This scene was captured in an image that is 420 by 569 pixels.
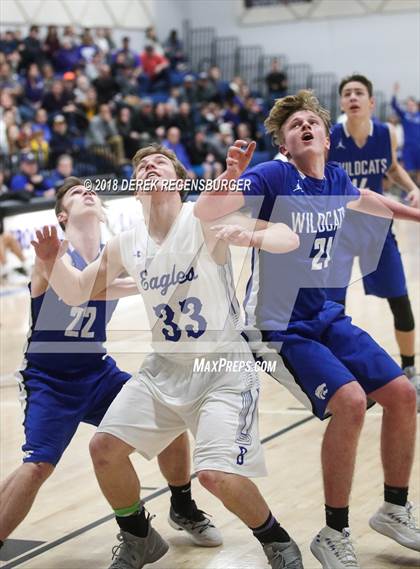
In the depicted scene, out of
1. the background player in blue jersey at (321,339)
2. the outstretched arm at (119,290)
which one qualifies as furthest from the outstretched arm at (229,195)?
the outstretched arm at (119,290)

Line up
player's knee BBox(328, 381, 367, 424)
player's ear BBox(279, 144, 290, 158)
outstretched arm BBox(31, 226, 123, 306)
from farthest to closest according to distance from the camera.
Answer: player's ear BBox(279, 144, 290, 158), outstretched arm BBox(31, 226, 123, 306), player's knee BBox(328, 381, 367, 424)

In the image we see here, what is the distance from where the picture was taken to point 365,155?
21.7 ft

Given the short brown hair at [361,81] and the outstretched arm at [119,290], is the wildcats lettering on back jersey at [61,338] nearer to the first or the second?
the outstretched arm at [119,290]

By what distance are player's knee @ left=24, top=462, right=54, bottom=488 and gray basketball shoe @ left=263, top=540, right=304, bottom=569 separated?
2.98 feet

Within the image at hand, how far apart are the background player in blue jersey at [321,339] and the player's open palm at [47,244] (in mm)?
736

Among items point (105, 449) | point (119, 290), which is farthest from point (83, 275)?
point (105, 449)

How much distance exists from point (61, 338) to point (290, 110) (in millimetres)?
1361

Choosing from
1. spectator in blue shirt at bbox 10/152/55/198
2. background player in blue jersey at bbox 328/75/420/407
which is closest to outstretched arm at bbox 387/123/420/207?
background player in blue jersey at bbox 328/75/420/407

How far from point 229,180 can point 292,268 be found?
60 cm

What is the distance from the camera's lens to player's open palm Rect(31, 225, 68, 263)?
3.83m

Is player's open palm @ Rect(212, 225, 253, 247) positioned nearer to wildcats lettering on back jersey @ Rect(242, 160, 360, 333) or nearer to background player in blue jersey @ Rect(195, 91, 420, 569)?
background player in blue jersey @ Rect(195, 91, 420, 569)

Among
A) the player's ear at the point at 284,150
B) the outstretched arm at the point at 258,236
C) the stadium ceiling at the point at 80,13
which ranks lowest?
the outstretched arm at the point at 258,236

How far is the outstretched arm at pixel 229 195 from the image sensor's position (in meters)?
3.62

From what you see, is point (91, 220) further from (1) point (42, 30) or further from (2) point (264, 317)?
(1) point (42, 30)
